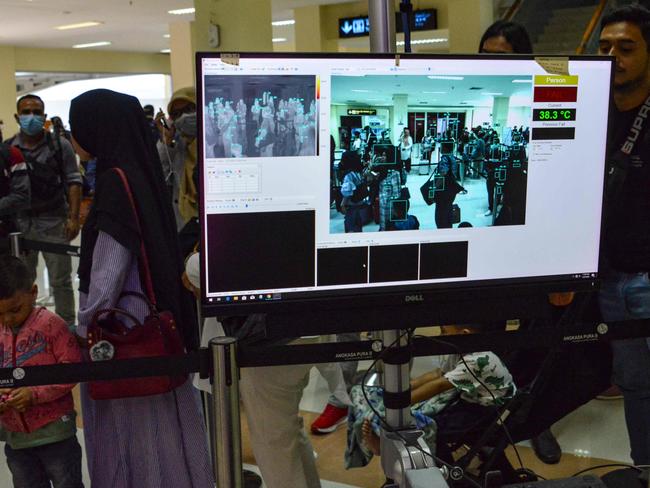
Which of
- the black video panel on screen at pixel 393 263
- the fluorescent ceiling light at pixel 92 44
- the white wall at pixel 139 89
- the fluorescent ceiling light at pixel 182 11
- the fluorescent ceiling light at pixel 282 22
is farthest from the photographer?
the white wall at pixel 139 89

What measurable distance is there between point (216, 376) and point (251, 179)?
1.51 ft

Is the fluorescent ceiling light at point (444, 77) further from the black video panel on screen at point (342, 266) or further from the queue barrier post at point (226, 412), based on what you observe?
the queue barrier post at point (226, 412)

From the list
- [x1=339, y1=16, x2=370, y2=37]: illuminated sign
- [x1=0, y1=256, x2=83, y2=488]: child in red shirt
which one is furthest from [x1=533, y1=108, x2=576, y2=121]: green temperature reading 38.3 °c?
[x1=339, y1=16, x2=370, y2=37]: illuminated sign

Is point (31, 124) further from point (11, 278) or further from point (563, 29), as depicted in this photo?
point (563, 29)

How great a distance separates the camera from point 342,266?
1.58m

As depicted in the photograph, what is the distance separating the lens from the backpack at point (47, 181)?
16.8 feet

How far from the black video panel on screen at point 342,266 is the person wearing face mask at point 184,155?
2.28 metres

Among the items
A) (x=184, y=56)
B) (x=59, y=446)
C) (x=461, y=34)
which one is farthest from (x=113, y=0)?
(x=59, y=446)

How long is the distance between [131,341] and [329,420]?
1691mm

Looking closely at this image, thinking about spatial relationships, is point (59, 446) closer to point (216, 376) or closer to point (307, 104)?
point (216, 376)

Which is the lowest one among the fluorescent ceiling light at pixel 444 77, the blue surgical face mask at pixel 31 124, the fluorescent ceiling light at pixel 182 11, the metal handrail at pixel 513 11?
the blue surgical face mask at pixel 31 124

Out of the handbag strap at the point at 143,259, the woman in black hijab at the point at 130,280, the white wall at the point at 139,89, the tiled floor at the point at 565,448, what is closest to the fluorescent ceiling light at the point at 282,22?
the white wall at the point at 139,89

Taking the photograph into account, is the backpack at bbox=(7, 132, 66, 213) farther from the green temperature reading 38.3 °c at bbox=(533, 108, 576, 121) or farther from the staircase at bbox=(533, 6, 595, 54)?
the staircase at bbox=(533, 6, 595, 54)

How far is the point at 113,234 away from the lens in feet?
6.73
